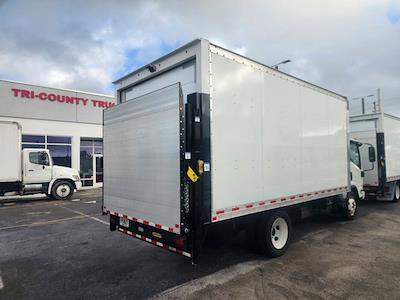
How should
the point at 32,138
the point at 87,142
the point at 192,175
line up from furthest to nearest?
the point at 87,142
the point at 32,138
the point at 192,175

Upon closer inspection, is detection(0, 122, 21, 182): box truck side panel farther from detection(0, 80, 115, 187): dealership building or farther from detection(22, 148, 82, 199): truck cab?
detection(0, 80, 115, 187): dealership building

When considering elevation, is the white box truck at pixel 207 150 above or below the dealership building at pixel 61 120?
below

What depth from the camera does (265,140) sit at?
16.4ft

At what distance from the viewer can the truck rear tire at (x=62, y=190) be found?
14.9m

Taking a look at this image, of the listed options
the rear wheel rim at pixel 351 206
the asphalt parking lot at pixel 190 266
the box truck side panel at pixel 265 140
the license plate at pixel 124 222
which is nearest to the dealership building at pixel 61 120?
the asphalt parking lot at pixel 190 266

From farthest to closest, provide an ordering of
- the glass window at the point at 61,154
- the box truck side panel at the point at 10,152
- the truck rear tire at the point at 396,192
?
the glass window at the point at 61,154
the box truck side panel at the point at 10,152
the truck rear tire at the point at 396,192

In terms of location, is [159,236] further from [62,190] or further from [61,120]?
[61,120]

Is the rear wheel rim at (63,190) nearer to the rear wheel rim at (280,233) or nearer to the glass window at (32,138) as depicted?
the glass window at (32,138)

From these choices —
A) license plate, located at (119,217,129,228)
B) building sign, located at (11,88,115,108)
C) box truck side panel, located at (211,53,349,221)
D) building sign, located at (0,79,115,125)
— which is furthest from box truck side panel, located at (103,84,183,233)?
building sign, located at (0,79,115,125)

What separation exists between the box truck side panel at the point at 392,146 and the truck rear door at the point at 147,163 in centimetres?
1058

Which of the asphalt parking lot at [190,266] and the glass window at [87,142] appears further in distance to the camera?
the glass window at [87,142]

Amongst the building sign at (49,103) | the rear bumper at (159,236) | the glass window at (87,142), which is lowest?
the rear bumper at (159,236)

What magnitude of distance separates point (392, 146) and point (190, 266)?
1086cm

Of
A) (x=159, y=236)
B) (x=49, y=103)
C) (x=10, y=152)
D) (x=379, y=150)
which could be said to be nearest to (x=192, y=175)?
(x=159, y=236)
